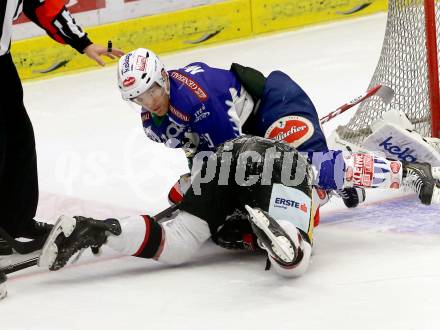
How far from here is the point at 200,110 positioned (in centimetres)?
262

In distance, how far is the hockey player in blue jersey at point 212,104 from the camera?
8.61 ft

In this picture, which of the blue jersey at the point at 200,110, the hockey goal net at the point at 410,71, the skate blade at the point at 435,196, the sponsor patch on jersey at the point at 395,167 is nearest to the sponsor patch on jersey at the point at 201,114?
the blue jersey at the point at 200,110

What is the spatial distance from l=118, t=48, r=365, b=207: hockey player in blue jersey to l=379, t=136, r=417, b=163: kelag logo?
0.35 m

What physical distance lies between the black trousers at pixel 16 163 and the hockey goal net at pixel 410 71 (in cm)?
121

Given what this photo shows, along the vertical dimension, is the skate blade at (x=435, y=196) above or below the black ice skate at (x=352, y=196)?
above

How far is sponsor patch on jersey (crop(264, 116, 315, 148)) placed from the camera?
2.78 m

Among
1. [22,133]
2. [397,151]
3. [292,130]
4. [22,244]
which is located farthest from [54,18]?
[397,151]

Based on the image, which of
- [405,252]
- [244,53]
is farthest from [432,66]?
[244,53]

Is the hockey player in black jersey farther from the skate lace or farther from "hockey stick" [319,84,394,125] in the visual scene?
"hockey stick" [319,84,394,125]

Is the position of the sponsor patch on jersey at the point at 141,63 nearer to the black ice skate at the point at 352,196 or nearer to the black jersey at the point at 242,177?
the black jersey at the point at 242,177

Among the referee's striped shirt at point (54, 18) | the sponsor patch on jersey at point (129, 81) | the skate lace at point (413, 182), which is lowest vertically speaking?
the skate lace at point (413, 182)

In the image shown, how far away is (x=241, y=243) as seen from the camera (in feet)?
8.84

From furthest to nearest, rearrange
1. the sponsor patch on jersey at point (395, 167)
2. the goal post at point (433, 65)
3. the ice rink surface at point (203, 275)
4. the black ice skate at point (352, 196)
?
the goal post at point (433, 65), the black ice skate at point (352, 196), the sponsor patch on jersey at point (395, 167), the ice rink surface at point (203, 275)

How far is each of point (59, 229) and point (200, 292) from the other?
0.41 meters
